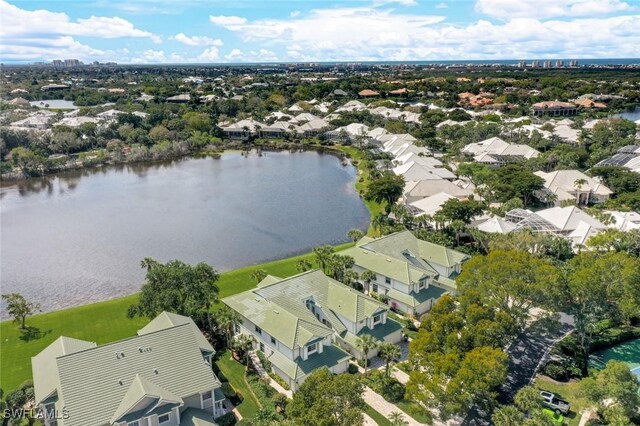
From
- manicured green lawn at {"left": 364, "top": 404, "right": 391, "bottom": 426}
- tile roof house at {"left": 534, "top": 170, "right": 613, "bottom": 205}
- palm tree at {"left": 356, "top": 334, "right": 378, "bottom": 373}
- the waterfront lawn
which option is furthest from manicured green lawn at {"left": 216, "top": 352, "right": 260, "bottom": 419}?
tile roof house at {"left": 534, "top": 170, "right": 613, "bottom": 205}

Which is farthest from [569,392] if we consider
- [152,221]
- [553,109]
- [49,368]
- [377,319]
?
[553,109]

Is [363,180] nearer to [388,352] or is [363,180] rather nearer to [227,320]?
[227,320]

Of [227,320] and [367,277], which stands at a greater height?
[227,320]

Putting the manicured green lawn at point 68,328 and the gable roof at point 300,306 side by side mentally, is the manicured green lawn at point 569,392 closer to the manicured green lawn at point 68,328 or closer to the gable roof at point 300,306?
the gable roof at point 300,306

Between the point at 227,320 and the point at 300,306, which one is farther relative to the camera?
the point at 300,306

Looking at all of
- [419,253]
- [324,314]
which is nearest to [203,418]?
[324,314]

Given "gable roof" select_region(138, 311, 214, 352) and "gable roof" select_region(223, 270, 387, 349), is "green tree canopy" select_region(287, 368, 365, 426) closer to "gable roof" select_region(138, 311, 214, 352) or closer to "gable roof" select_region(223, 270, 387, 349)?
"gable roof" select_region(223, 270, 387, 349)

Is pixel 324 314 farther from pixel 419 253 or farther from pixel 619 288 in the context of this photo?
pixel 619 288
